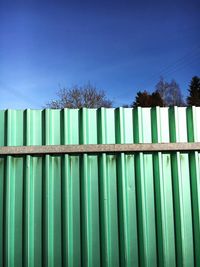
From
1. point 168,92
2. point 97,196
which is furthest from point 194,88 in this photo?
point 97,196

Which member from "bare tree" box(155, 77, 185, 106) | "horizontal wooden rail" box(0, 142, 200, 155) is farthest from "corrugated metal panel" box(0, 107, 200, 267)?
"bare tree" box(155, 77, 185, 106)

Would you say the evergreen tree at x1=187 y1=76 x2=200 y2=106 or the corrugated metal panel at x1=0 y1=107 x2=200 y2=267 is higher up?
the evergreen tree at x1=187 y1=76 x2=200 y2=106

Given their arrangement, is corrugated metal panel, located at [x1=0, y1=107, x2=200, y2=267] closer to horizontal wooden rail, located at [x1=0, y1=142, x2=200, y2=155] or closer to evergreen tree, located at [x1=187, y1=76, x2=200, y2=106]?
horizontal wooden rail, located at [x1=0, y1=142, x2=200, y2=155]

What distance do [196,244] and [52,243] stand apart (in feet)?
4.22

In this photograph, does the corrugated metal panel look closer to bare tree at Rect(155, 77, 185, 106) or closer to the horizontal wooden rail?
the horizontal wooden rail

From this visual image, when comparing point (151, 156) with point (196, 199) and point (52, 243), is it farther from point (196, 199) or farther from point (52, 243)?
point (52, 243)

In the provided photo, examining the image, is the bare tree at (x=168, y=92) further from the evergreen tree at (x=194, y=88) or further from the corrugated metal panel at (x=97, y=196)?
the corrugated metal panel at (x=97, y=196)

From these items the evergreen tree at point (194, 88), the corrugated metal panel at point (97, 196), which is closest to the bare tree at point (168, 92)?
the evergreen tree at point (194, 88)

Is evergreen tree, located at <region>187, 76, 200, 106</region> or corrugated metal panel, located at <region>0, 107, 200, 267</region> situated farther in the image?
evergreen tree, located at <region>187, 76, 200, 106</region>

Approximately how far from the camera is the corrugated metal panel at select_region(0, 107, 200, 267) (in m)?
2.85

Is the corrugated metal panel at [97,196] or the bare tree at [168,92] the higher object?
the bare tree at [168,92]

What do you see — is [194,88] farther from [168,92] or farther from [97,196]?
[97,196]

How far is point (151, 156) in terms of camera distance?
116 inches

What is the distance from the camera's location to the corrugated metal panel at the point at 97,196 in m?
2.85
